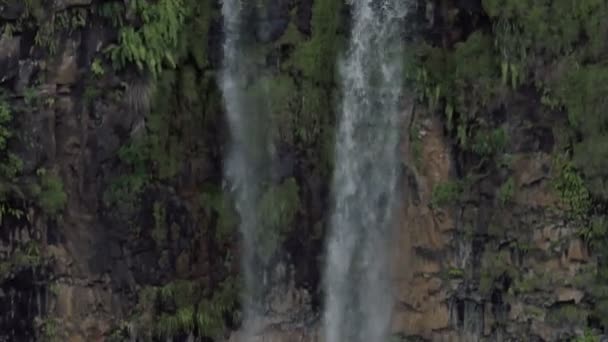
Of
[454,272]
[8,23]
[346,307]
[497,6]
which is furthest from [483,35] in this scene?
[8,23]

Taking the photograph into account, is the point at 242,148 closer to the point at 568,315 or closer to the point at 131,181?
the point at 131,181

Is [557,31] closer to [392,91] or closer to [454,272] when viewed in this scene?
[392,91]

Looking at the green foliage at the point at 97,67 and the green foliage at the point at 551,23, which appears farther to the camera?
the green foliage at the point at 97,67

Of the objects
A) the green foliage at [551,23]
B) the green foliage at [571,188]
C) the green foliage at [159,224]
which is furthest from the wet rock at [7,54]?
the green foliage at [571,188]

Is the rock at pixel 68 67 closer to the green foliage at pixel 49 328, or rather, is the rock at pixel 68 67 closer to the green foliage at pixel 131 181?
the green foliage at pixel 131 181

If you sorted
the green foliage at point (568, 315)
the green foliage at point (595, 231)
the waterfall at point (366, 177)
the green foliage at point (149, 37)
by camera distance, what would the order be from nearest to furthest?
the green foliage at point (595, 231)
the green foliage at point (568, 315)
the green foliage at point (149, 37)
the waterfall at point (366, 177)

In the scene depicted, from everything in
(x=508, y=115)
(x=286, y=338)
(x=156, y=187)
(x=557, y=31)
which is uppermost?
(x=557, y=31)
